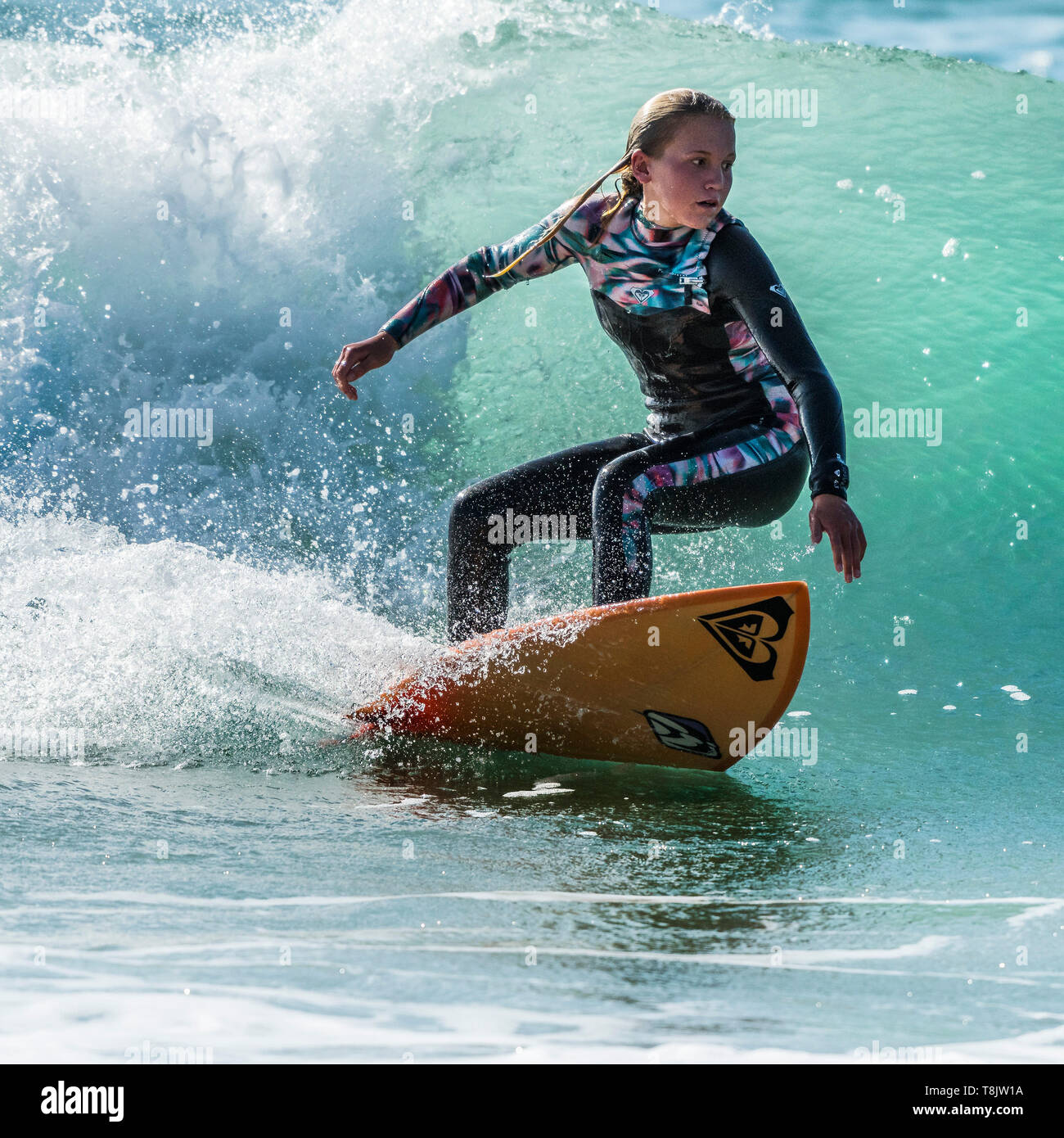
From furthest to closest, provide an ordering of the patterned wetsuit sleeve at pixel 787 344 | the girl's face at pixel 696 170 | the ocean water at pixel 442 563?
the girl's face at pixel 696 170 < the patterned wetsuit sleeve at pixel 787 344 < the ocean water at pixel 442 563

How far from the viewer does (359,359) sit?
133 inches

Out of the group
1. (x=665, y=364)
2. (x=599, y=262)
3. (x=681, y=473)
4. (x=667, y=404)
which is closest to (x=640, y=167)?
(x=599, y=262)

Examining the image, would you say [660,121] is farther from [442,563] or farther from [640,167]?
[442,563]

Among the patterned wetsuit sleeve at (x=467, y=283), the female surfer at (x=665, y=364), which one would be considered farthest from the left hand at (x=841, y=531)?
the patterned wetsuit sleeve at (x=467, y=283)

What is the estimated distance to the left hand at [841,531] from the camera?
2.59 metres

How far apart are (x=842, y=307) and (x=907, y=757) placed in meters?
3.97

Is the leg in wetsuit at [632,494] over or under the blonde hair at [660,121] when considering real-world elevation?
under

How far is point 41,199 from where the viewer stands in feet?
23.6

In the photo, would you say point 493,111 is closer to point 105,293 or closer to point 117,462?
point 105,293

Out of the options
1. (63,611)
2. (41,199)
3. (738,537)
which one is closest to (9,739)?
(63,611)

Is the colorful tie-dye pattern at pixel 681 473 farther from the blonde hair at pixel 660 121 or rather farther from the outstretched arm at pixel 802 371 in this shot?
the blonde hair at pixel 660 121

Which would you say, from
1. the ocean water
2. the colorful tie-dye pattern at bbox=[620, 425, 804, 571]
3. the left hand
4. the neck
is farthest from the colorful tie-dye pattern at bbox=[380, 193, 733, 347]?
the ocean water

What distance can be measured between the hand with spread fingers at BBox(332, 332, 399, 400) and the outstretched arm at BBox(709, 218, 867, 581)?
3.10 ft

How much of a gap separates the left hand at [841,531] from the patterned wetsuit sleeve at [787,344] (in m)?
0.05
